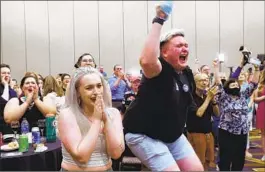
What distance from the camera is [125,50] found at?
9.41 m

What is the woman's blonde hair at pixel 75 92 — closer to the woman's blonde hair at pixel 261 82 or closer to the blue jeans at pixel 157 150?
the blue jeans at pixel 157 150

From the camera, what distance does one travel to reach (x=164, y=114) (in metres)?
1.98

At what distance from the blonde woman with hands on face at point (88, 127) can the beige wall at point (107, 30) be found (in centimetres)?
737

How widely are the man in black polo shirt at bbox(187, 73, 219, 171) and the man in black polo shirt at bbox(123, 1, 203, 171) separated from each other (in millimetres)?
1610

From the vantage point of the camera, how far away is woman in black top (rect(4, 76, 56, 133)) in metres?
3.15

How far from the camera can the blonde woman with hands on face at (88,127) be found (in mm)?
1853

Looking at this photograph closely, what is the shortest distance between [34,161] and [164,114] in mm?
1142

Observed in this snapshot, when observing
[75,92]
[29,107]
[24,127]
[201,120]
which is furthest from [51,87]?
[75,92]

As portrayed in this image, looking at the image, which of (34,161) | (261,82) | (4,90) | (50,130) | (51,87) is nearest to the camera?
(34,161)

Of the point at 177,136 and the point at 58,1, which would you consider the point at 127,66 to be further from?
the point at 177,136

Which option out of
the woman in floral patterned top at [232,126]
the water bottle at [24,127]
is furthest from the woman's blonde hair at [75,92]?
the woman in floral patterned top at [232,126]

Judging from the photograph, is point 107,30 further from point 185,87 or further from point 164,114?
point 164,114

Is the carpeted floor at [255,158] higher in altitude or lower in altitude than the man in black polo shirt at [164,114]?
lower

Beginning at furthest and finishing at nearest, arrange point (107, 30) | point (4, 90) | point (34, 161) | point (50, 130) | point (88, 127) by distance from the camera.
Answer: point (107, 30)
point (4, 90)
point (50, 130)
point (34, 161)
point (88, 127)
